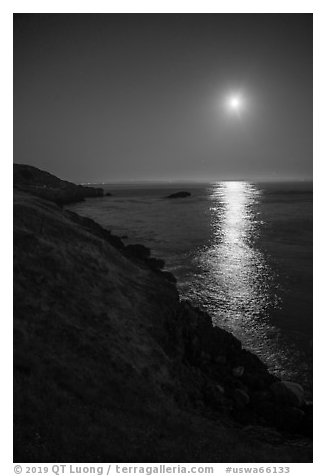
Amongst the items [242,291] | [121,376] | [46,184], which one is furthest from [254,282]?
[46,184]

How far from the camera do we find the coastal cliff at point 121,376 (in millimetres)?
9508

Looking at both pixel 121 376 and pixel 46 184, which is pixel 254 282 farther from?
pixel 46 184

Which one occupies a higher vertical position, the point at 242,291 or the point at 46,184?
the point at 46,184

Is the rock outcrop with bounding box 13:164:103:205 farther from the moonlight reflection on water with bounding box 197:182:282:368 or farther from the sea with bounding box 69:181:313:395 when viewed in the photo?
the moonlight reflection on water with bounding box 197:182:282:368

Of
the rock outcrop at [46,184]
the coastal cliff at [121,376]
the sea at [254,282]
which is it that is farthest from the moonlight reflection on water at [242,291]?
the rock outcrop at [46,184]

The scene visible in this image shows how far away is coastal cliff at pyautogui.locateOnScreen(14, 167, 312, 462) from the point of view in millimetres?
9508

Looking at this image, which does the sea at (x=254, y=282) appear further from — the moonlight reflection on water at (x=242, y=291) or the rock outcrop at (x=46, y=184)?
the rock outcrop at (x=46, y=184)

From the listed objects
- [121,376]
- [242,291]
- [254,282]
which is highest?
[254,282]

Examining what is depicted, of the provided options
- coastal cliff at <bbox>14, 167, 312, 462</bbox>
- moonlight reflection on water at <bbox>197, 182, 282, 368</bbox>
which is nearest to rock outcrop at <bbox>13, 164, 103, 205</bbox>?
moonlight reflection on water at <bbox>197, 182, 282, 368</bbox>

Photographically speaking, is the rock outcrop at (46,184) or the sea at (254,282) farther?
the rock outcrop at (46,184)

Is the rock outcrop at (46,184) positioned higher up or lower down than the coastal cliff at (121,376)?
higher up

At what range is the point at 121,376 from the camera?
12914 mm
